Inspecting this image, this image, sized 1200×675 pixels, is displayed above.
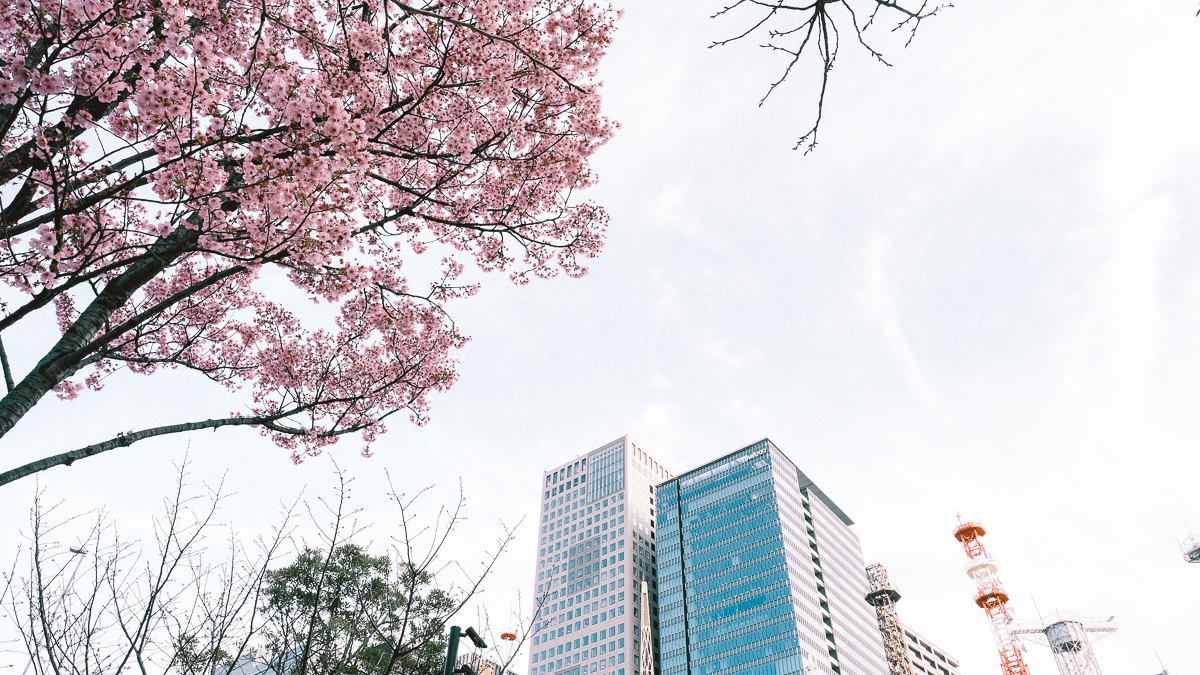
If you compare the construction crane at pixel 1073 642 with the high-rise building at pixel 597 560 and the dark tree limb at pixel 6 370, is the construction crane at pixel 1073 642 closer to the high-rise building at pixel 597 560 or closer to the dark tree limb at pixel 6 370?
the high-rise building at pixel 597 560

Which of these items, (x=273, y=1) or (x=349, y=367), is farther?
(x=349, y=367)

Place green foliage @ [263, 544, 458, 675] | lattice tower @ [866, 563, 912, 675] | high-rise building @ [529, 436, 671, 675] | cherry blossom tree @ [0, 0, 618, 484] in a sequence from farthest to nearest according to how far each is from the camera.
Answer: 1. high-rise building @ [529, 436, 671, 675]
2. lattice tower @ [866, 563, 912, 675]
3. green foliage @ [263, 544, 458, 675]
4. cherry blossom tree @ [0, 0, 618, 484]

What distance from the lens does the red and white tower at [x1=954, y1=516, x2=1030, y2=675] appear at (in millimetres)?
72688

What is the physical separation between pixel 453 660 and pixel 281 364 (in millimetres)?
4398

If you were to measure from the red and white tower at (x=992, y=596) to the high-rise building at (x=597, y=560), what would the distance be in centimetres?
4007

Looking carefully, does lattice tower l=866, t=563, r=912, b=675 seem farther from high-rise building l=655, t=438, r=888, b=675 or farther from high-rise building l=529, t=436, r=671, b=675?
high-rise building l=529, t=436, r=671, b=675

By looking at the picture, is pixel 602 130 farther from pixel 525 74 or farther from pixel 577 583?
pixel 577 583

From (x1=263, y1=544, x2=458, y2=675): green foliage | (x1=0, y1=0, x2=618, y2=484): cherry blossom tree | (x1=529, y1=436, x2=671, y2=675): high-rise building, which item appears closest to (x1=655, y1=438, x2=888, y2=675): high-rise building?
(x1=529, y1=436, x2=671, y2=675): high-rise building

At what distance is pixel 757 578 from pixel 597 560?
23572mm

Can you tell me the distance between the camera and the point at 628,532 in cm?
8862

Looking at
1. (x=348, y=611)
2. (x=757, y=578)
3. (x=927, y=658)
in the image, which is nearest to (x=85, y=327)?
(x=348, y=611)

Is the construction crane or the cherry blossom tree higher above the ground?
the construction crane

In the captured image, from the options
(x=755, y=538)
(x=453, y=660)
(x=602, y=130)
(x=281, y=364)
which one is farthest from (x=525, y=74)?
(x=755, y=538)

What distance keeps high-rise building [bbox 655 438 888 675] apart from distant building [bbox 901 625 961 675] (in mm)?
16952
